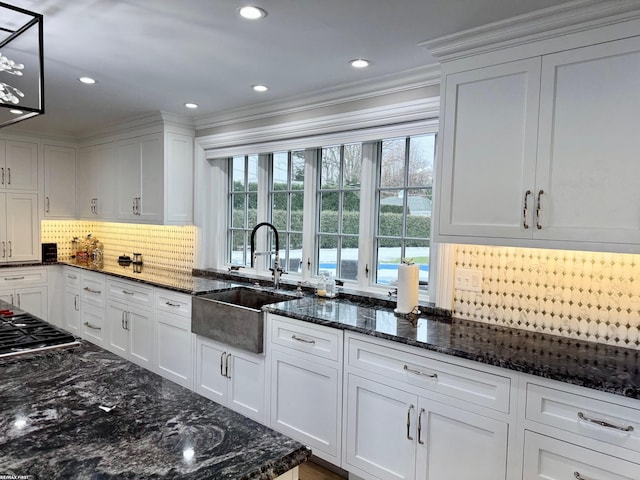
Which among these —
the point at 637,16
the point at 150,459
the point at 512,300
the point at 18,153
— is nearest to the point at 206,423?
the point at 150,459

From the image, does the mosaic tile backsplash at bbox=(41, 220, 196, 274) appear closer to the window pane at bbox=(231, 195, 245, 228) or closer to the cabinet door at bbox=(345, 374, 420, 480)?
the window pane at bbox=(231, 195, 245, 228)

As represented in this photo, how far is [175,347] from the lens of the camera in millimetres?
3574

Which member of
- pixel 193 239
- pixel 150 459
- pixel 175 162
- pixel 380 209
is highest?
pixel 175 162

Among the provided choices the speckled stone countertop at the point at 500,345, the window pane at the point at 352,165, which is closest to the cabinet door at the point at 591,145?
the speckled stone countertop at the point at 500,345

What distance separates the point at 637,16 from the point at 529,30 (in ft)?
1.30

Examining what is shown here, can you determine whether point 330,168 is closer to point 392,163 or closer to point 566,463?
point 392,163

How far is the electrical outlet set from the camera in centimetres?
252

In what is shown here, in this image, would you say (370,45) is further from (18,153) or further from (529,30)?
(18,153)

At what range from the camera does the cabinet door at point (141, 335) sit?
3846 mm

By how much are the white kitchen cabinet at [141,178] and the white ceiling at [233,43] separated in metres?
0.73

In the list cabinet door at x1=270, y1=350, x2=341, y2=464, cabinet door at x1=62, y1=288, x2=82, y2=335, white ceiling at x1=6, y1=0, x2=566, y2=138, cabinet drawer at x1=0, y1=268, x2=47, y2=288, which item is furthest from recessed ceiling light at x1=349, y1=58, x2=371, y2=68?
cabinet drawer at x1=0, y1=268, x2=47, y2=288

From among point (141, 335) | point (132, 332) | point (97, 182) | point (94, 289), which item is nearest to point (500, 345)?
point (141, 335)

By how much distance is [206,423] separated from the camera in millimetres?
1186

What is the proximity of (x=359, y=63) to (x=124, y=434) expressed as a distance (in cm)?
225
